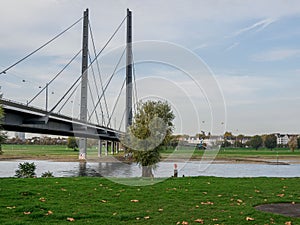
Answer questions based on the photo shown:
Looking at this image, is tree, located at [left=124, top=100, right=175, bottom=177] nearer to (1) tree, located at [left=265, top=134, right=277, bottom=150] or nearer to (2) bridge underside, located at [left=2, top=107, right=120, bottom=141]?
(2) bridge underside, located at [left=2, top=107, right=120, bottom=141]

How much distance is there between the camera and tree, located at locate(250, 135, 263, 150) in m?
132

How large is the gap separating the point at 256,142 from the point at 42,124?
10592 centimetres

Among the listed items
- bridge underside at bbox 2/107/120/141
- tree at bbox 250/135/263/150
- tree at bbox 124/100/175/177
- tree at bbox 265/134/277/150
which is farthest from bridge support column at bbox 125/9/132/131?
tree at bbox 250/135/263/150

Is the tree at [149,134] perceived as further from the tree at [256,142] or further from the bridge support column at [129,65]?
the tree at [256,142]

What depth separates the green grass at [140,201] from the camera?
31.5 feet

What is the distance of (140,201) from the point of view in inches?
475

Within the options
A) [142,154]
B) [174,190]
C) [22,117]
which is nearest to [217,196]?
[174,190]

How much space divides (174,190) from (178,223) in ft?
17.8

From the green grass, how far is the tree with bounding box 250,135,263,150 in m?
119

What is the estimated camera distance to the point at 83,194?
13.2m

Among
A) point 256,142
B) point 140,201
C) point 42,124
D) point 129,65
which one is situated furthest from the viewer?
Result: point 256,142

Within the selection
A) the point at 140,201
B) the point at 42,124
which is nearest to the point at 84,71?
the point at 42,124

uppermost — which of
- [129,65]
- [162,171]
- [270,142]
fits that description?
[129,65]

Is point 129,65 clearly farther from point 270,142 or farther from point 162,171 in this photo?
point 270,142
